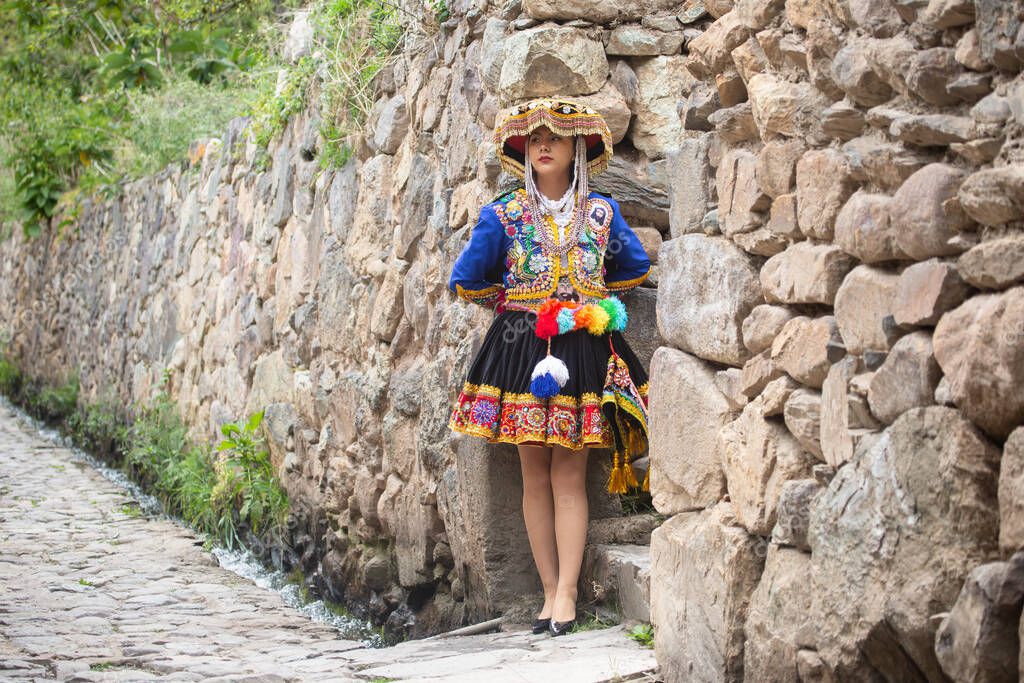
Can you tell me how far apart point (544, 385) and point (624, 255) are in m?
0.53

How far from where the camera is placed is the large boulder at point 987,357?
6.04 feet

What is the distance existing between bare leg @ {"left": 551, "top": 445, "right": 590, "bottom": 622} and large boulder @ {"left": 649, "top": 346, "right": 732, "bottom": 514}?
2.36 feet

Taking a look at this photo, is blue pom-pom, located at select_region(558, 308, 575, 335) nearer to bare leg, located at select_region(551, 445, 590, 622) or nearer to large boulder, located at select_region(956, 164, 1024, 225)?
bare leg, located at select_region(551, 445, 590, 622)

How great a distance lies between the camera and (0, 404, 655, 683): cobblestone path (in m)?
3.48

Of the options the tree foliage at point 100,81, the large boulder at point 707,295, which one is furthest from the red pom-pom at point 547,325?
the tree foliage at point 100,81

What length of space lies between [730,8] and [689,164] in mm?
385

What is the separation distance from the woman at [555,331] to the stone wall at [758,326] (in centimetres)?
24

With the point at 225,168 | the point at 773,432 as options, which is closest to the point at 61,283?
the point at 225,168

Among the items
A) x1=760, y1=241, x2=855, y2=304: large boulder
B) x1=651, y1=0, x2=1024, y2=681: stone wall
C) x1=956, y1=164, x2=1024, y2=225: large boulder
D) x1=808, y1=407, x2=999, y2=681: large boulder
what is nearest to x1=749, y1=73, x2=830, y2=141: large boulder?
x1=651, y1=0, x2=1024, y2=681: stone wall

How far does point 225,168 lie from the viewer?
27.2 ft

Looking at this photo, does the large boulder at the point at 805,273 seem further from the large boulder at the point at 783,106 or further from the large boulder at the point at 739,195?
the large boulder at the point at 783,106

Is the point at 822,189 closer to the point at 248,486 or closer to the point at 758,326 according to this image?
the point at 758,326

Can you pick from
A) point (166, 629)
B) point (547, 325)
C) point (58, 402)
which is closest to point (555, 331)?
point (547, 325)

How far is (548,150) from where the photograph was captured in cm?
390
